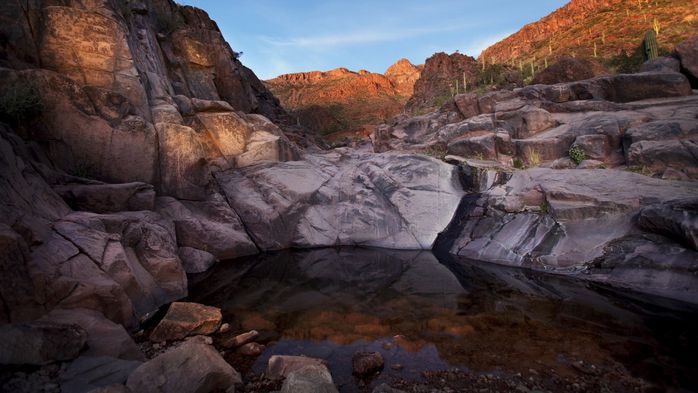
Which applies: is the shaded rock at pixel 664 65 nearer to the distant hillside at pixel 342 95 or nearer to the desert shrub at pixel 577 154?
the desert shrub at pixel 577 154

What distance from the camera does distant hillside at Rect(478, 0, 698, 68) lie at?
2641 cm

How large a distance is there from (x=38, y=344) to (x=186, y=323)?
1.73 metres

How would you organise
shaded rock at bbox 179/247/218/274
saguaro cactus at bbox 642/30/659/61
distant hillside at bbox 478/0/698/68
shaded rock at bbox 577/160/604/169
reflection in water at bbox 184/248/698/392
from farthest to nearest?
distant hillside at bbox 478/0/698/68 < saguaro cactus at bbox 642/30/659/61 < shaded rock at bbox 577/160/604/169 < shaded rock at bbox 179/247/218/274 < reflection in water at bbox 184/248/698/392

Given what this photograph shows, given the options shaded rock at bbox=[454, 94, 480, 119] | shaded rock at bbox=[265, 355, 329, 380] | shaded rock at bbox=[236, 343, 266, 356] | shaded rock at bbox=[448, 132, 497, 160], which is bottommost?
shaded rock at bbox=[236, 343, 266, 356]

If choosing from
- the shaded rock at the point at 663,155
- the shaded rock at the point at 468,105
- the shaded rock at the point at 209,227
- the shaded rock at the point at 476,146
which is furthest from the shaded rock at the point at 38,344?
the shaded rock at the point at 468,105

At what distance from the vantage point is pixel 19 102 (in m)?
6.75

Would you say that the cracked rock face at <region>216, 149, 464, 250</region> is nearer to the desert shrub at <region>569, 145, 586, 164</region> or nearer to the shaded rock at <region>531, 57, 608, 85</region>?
the desert shrub at <region>569, 145, 586, 164</region>

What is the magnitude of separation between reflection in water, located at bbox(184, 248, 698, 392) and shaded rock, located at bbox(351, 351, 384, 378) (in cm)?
11

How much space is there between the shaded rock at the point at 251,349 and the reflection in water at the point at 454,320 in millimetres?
110

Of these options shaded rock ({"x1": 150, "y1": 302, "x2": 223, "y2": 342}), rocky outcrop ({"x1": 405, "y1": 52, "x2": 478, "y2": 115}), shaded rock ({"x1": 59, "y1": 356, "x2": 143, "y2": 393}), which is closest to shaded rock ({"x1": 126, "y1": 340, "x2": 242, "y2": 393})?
shaded rock ({"x1": 59, "y1": 356, "x2": 143, "y2": 393})

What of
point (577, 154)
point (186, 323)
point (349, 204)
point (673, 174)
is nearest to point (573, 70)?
point (577, 154)

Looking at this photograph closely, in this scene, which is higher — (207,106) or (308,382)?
(207,106)

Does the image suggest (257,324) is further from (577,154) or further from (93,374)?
(577,154)

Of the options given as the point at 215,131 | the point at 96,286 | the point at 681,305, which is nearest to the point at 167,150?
the point at 215,131
